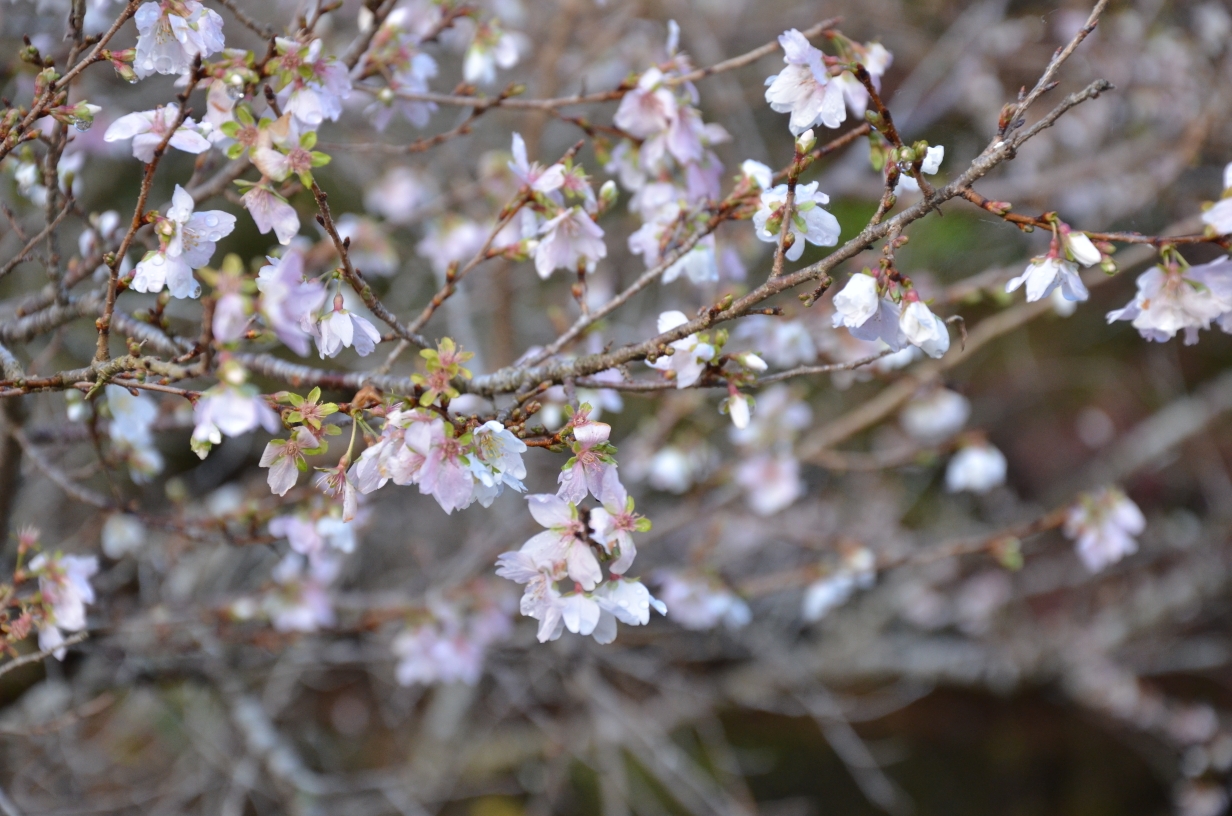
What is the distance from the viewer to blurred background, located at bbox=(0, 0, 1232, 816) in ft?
8.08

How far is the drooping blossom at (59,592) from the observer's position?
3.89 feet

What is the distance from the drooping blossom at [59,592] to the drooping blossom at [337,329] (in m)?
0.64

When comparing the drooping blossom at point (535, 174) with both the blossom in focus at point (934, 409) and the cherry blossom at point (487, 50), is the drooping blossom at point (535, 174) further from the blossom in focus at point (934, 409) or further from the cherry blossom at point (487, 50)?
the blossom in focus at point (934, 409)

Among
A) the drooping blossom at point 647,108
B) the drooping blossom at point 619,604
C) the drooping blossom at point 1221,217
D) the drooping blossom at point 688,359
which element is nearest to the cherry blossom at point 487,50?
the drooping blossom at point 647,108

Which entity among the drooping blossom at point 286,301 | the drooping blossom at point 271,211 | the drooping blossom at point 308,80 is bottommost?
the drooping blossom at point 286,301

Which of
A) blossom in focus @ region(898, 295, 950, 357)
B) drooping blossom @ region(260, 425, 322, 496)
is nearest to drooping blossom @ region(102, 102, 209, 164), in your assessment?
drooping blossom @ region(260, 425, 322, 496)

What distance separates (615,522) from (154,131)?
805mm

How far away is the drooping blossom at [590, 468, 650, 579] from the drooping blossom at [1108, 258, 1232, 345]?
654 millimetres

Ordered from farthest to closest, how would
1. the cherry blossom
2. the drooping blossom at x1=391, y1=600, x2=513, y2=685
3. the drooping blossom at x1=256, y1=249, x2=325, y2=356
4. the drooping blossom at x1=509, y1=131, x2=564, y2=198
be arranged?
1. the drooping blossom at x1=391, y1=600, x2=513, y2=685
2. the cherry blossom
3. the drooping blossom at x1=509, y1=131, x2=564, y2=198
4. the drooping blossom at x1=256, y1=249, x2=325, y2=356

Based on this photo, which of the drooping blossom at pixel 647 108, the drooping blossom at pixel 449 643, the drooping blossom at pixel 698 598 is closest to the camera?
the drooping blossom at pixel 647 108

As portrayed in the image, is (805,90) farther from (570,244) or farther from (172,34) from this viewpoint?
(172,34)

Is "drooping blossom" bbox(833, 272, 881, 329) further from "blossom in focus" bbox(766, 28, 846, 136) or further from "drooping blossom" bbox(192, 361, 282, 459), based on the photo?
"drooping blossom" bbox(192, 361, 282, 459)

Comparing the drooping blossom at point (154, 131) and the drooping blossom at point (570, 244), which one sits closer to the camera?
the drooping blossom at point (154, 131)

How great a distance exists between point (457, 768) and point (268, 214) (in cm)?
314
